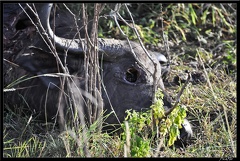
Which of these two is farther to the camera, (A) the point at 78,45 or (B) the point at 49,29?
(A) the point at 78,45

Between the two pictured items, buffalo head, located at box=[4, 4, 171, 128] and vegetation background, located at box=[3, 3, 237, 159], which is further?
buffalo head, located at box=[4, 4, 171, 128]

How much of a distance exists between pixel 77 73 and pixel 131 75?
53 centimetres

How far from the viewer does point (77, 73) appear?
546 cm

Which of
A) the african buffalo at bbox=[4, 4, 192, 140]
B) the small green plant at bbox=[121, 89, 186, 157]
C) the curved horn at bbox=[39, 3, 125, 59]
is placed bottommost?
the small green plant at bbox=[121, 89, 186, 157]

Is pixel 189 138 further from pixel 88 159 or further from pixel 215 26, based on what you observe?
pixel 215 26

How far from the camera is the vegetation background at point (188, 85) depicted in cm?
456

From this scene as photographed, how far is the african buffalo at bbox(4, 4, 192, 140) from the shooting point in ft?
17.0

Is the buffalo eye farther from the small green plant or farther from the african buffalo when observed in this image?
the small green plant

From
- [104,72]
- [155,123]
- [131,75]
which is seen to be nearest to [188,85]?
[131,75]

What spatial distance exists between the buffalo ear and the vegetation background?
43 centimetres

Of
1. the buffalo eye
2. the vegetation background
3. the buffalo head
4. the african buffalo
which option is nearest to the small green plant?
the vegetation background

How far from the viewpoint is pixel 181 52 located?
7262 mm

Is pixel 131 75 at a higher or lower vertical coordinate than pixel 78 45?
lower

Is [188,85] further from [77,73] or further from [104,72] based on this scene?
[77,73]
